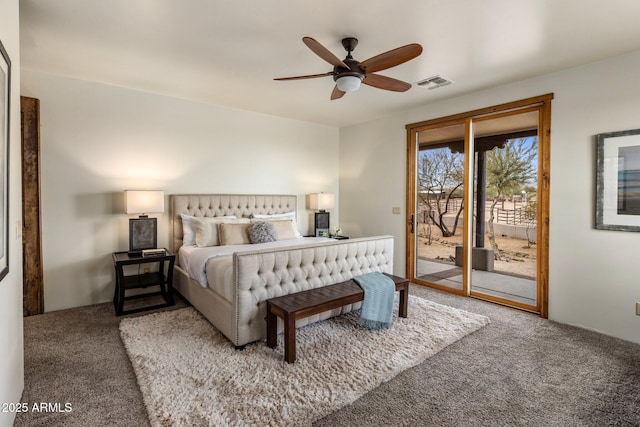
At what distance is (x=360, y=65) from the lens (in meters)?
2.57

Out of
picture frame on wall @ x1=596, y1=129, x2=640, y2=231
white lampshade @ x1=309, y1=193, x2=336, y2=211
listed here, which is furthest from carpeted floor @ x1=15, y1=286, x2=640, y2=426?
white lampshade @ x1=309, y1=193, x2=336, y2=211

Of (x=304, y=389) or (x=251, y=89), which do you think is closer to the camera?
(x=304, y=389)

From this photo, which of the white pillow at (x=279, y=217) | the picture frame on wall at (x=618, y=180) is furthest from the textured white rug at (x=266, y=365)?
the white pillow at (x=279, y=217)

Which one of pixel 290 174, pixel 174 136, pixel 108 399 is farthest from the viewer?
pixel 290 174

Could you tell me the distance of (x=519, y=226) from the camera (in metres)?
3.82

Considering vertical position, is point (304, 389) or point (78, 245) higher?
point (78, 245)

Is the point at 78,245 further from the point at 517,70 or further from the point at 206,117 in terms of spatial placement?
the point at 517,70

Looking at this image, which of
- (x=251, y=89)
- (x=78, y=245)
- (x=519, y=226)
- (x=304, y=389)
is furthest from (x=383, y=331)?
(x=78, y=245)

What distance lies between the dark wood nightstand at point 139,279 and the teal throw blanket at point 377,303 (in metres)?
2.27

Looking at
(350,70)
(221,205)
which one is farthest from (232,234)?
(350,70)

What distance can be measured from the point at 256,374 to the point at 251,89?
10.6ft

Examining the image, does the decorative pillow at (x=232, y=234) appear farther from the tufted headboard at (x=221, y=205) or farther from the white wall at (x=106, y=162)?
the white wall at (x=106, y=162)

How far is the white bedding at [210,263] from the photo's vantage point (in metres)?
2.90

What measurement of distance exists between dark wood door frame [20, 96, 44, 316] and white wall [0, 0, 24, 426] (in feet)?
5.95
